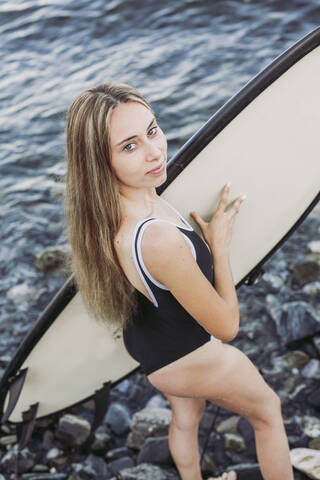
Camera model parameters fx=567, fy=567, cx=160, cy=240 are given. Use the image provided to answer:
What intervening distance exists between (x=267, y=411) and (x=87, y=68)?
6.35m

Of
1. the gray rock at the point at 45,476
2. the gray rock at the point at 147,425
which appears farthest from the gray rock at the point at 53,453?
the gray rock at the point at 147,425

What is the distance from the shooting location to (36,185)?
6.25 m

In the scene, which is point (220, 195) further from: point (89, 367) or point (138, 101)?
point (89, 367)

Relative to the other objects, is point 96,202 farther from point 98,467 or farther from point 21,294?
point 21,294

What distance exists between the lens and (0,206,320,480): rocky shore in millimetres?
3186

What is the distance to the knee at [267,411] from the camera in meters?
2.41

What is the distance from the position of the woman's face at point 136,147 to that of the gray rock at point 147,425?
1894 mm

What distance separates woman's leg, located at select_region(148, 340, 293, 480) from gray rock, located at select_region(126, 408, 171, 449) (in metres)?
1.04

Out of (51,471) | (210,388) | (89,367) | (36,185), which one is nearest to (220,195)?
(210,388)

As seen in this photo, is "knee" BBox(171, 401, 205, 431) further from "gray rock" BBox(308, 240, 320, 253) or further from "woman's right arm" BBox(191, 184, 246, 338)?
"gray rock" BBox(308, 240, 320, 253)

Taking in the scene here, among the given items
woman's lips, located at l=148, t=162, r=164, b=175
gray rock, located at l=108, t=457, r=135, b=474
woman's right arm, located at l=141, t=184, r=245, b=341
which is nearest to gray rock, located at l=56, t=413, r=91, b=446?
gray rock, located at l=108, t=457, r=135, b=474

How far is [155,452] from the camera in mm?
3236

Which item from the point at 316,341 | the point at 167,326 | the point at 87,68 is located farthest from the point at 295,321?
the point at 87,68

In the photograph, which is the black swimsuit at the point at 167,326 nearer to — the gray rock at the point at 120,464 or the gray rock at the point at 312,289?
the gray rock at the point at 120,464
